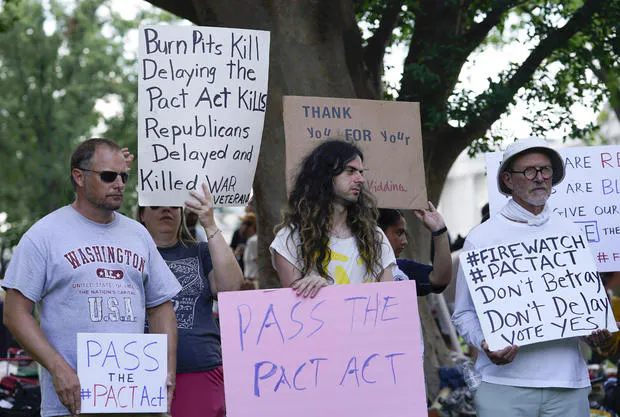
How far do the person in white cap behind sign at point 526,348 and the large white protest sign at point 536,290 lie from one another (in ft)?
0.19

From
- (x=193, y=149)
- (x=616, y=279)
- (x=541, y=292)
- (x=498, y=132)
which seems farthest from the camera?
(x=498, y=132)

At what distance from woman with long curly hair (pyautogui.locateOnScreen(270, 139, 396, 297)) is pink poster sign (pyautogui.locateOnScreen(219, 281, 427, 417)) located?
0.38 ft

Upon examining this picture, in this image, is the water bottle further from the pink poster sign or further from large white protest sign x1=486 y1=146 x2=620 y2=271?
large white protest sign x1=486 y1=146 x2=620 y2=271

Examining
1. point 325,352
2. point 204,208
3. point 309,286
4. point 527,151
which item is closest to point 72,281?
point 204,208

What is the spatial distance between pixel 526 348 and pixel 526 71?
4752mm

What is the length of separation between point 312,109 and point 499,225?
1.37 m

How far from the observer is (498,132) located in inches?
367

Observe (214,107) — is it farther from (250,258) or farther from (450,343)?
(450,343)

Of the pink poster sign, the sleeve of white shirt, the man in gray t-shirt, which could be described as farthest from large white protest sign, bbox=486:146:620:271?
the man in gray t-shirt

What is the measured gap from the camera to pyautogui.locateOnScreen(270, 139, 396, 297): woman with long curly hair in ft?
14.5

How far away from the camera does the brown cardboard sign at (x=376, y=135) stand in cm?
550

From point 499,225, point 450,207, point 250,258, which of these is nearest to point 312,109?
point 499,225

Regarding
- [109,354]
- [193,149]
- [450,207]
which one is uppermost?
[450,207]

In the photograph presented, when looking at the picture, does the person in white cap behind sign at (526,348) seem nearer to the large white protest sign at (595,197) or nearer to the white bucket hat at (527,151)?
the white bucket hat at (527,151)
